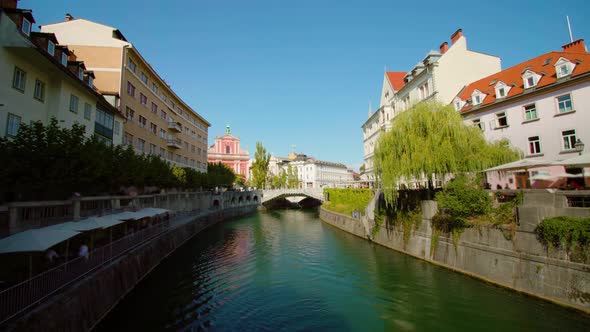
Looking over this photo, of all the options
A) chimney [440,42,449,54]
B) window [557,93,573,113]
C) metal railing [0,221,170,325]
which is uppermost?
chimney [440,42,449,54]

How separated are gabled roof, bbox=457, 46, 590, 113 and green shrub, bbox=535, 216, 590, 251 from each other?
1389cm

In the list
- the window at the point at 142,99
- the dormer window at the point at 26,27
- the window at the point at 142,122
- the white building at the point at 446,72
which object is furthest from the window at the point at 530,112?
the window at the point at 142,99

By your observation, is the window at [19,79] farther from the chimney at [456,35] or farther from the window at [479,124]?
the chimney at [456,35]

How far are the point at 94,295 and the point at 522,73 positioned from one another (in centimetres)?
3341

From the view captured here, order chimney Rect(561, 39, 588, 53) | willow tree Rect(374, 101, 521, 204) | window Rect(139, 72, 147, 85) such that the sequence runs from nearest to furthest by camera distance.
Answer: willow tree Rect(374, 101, 521, 204) < chimney Rect(561, 39, 588, 53) < window Rect(139, 72, 147, 85)

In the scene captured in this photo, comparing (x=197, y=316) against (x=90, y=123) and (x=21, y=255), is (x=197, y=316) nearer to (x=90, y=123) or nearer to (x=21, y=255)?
(x=21, y=255)

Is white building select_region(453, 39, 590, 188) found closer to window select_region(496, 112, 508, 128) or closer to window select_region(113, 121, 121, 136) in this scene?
window select_region(496, 112, 508, 128)

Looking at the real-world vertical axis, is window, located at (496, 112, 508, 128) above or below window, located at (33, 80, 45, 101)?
below

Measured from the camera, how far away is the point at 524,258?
492 inches

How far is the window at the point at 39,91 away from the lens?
60.9 ft

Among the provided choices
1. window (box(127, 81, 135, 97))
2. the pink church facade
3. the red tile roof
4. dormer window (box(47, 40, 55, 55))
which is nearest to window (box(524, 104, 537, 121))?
the red tile roof

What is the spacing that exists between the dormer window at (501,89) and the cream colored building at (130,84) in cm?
3763

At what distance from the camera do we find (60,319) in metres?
8.23

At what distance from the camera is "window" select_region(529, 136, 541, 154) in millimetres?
21928
